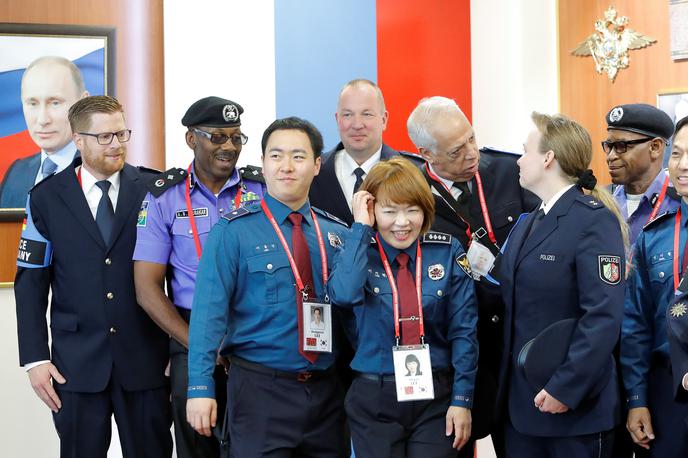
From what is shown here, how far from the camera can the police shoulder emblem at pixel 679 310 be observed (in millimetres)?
2410

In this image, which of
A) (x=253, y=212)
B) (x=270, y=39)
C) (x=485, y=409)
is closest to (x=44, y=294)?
(x=253, y=212)

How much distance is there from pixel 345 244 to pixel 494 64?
3.14 m

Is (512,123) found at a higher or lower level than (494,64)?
lower

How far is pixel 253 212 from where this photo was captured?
272cm

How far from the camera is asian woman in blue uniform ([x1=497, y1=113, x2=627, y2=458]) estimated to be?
2.39 meters

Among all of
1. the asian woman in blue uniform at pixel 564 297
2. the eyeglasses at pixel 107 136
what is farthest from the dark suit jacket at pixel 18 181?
the asian woman in blue uniform at pixel 564 297

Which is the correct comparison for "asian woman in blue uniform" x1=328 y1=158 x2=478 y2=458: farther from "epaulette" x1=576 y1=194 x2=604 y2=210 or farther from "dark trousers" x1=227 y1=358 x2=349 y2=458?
"epaulette" x1=576 y1=194 x2=604 y2=210

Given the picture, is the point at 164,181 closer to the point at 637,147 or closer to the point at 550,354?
the point at 550,354

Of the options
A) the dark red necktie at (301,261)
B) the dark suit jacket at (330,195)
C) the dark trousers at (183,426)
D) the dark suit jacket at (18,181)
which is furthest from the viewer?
the dark suit jacket at (18,181)

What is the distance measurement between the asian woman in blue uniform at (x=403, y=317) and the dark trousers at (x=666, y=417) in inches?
25.1

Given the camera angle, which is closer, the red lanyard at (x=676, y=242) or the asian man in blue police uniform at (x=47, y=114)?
the red lanyard at (x=676, y=242)

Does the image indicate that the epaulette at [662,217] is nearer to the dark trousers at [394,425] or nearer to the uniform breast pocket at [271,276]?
the dark trousers at [394,425]

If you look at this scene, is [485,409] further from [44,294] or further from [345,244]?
[44,294]

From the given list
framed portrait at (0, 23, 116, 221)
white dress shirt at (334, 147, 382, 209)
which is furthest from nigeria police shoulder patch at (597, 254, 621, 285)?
framed portrait at (0, 23, 116, 221)
